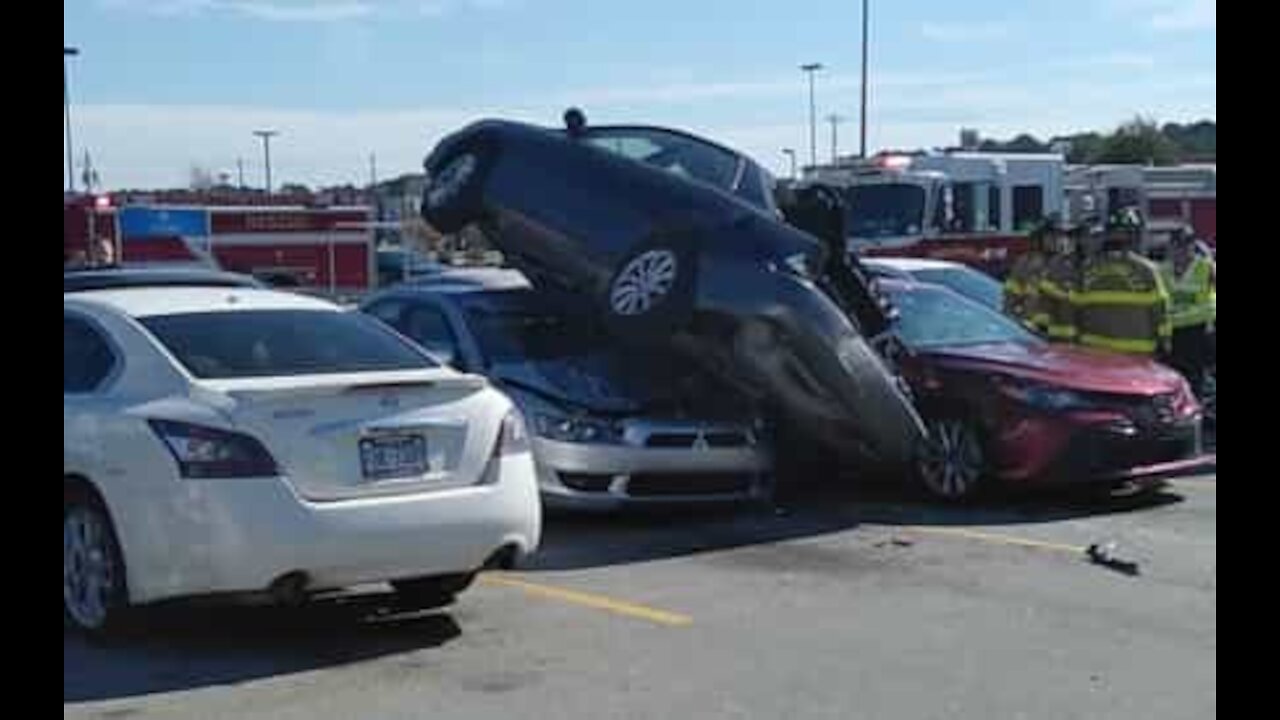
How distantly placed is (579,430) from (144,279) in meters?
2.78

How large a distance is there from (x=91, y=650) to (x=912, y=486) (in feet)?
19.8

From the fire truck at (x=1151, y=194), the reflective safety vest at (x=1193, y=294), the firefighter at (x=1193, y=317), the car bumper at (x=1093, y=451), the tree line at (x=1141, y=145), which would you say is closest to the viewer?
the car bumper at (x=1093, y=451)

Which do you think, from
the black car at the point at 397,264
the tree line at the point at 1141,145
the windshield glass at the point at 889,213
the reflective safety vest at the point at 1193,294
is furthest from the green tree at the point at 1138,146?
the reflective safety vest at the point at 1193,294

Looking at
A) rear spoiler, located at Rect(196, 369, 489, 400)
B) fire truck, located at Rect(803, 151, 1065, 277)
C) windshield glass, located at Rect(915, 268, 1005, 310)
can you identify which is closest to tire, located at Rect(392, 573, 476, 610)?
rear spoiler, located at Rect(196, 369, 489, 400)

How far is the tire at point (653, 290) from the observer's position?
10898 mm

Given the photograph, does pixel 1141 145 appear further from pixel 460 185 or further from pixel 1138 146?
Result: pixel 460 185

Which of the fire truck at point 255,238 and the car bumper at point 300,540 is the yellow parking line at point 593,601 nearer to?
the car bumper at point 300,540

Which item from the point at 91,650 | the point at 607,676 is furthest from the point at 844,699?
the point at 91,650

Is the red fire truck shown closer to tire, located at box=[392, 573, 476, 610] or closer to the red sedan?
the red sedan

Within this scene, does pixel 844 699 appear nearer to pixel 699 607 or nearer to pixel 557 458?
pixel 699 607

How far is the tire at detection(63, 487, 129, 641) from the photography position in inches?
291

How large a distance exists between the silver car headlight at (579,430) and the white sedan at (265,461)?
7.92 ft

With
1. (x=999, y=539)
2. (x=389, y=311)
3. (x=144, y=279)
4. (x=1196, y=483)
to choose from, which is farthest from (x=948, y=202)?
(x=144, y=279)

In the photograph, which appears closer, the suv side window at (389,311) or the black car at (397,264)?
the suv side window at (389,311)
